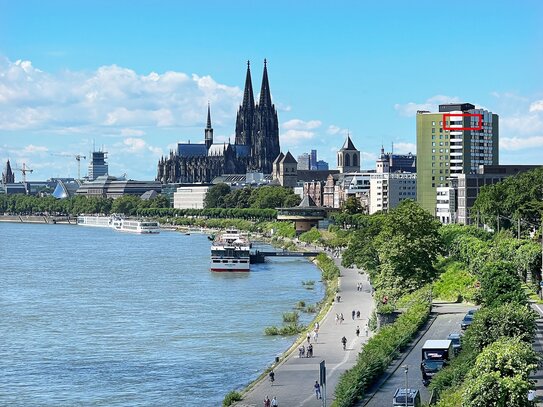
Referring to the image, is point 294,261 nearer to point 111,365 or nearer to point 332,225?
point 332,225

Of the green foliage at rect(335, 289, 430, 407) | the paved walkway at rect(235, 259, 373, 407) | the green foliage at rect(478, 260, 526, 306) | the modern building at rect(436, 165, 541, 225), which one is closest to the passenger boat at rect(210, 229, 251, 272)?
the modern building at rect(436, 165, 541, 225)

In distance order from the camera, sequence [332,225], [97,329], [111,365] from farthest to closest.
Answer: [332,225] < [97,329] < [111,365]

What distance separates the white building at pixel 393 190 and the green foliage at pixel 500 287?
11871 cm

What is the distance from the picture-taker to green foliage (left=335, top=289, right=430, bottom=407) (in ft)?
121

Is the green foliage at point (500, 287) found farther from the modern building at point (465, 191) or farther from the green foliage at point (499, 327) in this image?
the modern building at point (465, 191)

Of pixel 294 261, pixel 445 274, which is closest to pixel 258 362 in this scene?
pixel 445 274

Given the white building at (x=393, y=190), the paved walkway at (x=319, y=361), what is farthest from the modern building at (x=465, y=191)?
the paved walkway at (x=319, y=361)

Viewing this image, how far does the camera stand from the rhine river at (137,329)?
44.7m

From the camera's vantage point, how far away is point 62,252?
443ft

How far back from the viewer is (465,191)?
124188 millimetres

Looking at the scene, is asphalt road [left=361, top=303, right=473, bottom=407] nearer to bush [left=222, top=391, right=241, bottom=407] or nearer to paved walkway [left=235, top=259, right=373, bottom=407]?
paved walkway [left=235, top=259, right=373, bottom=407]

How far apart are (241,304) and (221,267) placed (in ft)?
100

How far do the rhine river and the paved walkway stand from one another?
5.00 feet

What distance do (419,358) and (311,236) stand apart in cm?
10410
